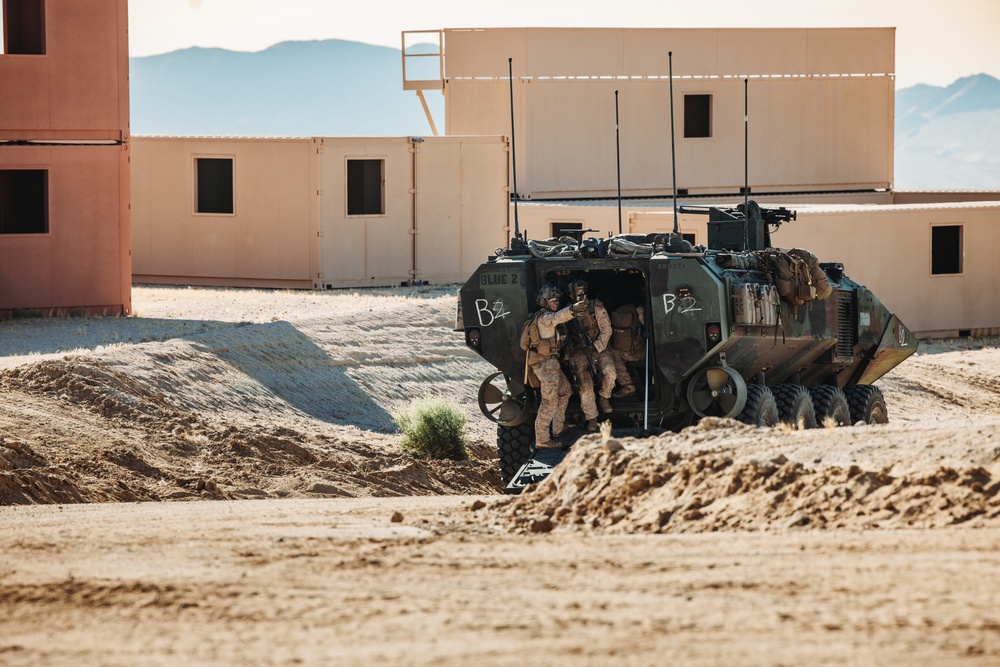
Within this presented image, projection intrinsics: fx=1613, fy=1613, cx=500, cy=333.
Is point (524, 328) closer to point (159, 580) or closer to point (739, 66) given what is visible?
point (159, 580)

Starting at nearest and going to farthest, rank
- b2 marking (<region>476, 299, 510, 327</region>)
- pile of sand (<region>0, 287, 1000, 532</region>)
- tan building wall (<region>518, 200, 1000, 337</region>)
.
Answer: pile of sand (<region>0, 287, 1000, 532</region>) < b2 marking (<region>476, 299, 510, 327</region>) < tan building wall (<region>518, 200, 1000, 337</region>)

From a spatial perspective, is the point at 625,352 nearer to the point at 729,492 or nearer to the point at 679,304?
the point at 679,304

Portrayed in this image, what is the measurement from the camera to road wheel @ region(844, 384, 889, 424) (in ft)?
Answer: 50.6

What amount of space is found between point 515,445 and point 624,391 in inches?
42.1

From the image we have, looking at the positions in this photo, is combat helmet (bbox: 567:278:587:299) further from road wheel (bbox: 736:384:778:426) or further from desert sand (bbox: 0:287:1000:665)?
desert sand (bbox: 0:287:1000:665)

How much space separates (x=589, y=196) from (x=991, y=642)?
26.7m

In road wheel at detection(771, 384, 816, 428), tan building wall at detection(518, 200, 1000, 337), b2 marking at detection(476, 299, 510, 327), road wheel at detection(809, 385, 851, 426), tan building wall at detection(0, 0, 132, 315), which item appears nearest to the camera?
b2 marking at detection(476, 299, 510, 327)

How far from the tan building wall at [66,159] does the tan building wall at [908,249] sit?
791cm

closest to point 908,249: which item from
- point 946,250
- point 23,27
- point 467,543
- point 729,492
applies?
point 946,250

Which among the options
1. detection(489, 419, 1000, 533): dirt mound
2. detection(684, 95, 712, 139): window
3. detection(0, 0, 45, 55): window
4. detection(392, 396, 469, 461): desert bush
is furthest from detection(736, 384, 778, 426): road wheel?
detection(684, 95, 712, 139): window

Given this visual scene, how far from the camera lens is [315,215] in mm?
24453

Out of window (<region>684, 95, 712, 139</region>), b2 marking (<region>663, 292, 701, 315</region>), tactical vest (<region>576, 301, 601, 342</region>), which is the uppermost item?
window (<region>684, 95, 712, 139</region>)

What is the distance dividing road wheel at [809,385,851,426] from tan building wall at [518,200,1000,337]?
8964mm

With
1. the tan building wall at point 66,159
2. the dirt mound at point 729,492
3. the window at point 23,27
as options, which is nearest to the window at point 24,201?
the tan building wall at point 66,159
